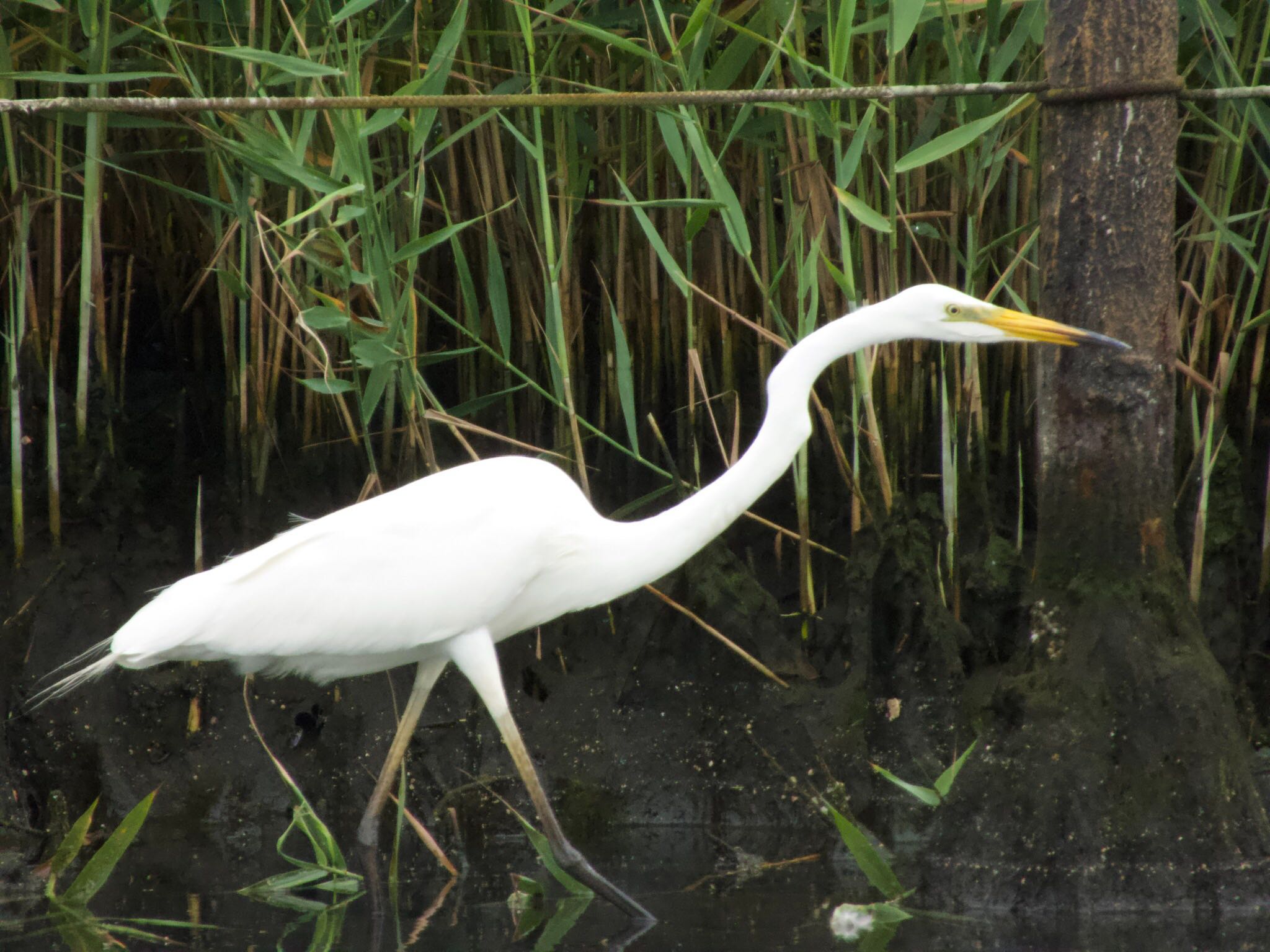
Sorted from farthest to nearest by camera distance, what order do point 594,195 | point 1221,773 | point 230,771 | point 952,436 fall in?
point 594,195
point 230,771
point 952,436
point 1221,773

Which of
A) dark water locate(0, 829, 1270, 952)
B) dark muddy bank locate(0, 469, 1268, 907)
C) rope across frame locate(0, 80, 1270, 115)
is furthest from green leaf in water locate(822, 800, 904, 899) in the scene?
rope across frame locate(0, 80, 1270, 115)

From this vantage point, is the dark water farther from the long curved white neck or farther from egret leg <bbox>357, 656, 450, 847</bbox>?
the long curved white neck

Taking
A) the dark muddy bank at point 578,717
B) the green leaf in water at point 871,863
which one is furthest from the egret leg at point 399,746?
the green leaf in water at point 871,863

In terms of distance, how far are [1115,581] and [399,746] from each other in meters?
1.60

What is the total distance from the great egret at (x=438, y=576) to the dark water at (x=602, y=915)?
0.18 meters

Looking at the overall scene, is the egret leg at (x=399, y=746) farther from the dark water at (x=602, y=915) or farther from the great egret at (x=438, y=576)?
the dark water at (x=602, y=915)

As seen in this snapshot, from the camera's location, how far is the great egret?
3.00 meters

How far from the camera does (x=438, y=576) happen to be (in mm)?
3020

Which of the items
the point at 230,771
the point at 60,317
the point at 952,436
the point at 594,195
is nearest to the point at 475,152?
the point at 594,195

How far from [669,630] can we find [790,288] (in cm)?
101

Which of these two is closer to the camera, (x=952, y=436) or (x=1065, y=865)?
(x=1065, y=865)

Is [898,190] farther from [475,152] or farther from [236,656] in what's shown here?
[236,656]

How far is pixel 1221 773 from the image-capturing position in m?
2.69

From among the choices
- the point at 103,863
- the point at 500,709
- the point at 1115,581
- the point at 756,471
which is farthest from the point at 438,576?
the point at 1115,581
